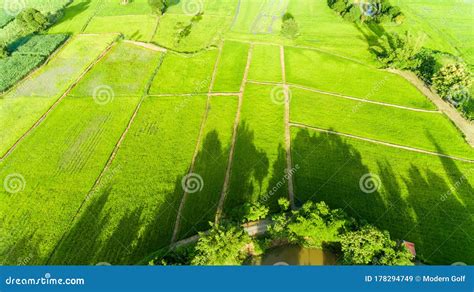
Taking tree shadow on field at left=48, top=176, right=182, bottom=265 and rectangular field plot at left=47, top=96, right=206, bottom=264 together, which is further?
rectangular field plot at left=47, top=96, right=206, bottom=264

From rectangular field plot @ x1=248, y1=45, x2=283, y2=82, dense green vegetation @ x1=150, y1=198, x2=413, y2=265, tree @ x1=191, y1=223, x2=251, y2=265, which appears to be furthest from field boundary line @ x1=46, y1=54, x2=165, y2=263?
rectangular field plot @ x1=248, y1=45, x2=283, y2=82

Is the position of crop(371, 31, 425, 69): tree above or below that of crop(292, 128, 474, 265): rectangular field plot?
above

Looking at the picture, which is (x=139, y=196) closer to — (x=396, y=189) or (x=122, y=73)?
(x=122, y=73)

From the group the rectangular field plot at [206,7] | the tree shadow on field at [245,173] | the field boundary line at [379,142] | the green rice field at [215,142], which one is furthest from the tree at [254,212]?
the rectangular field plot at [206,7]

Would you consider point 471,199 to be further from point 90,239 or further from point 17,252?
point 17,252

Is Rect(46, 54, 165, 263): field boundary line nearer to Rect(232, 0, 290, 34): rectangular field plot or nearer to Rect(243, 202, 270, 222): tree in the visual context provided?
Rect(243, 202, 270, 222): tree

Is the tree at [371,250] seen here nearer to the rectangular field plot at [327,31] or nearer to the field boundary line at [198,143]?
the field boundary line at [198,143]

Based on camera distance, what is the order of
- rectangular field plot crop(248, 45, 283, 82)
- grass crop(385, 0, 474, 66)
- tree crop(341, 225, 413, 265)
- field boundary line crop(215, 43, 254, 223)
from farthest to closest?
grass crop(385, 0, 474, 66), rectangular field plot crop(248, 45, 283, 82), field boundary line crop(215, 43, 254, 223), tree crop(341, 225, 413, 265)

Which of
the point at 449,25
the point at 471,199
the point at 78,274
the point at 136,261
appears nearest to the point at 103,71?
the point at 136,261

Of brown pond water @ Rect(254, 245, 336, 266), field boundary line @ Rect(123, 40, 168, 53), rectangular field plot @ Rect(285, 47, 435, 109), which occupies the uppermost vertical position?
field boundary line @ Rect(123, 40, 168, 53)
